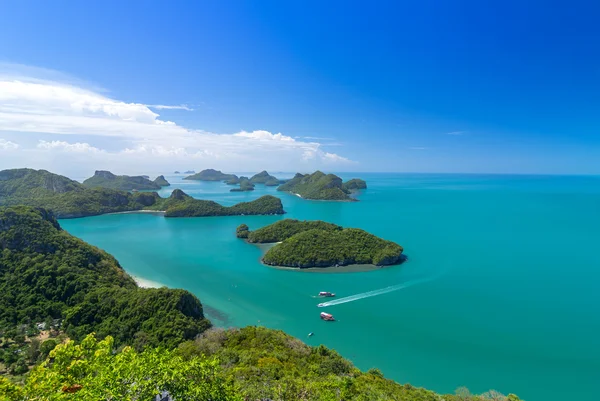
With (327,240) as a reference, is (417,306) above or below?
below

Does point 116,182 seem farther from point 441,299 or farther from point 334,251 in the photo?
point 441,299

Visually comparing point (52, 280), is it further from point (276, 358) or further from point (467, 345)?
point (467, 345)

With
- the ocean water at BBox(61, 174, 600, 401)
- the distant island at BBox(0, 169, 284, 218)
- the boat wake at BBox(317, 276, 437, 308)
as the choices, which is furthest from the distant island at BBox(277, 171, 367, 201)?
the boat wake at BBox(317, 276, 437, 308)

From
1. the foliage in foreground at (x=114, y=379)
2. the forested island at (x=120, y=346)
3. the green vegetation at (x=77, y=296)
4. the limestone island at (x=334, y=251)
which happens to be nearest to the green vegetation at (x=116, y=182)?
the forested island at (x=120, y=346)

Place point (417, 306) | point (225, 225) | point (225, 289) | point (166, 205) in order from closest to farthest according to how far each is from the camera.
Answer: point (417, 306) → point (225, 289) → point (225, 225) → point (166, 205)

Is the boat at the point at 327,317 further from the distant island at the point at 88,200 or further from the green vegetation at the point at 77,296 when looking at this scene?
the distant island at the point at 88,200

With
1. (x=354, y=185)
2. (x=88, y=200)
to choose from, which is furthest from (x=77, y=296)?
(x=354, y=185)

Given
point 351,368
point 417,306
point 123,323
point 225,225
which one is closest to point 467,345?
point 417,306
